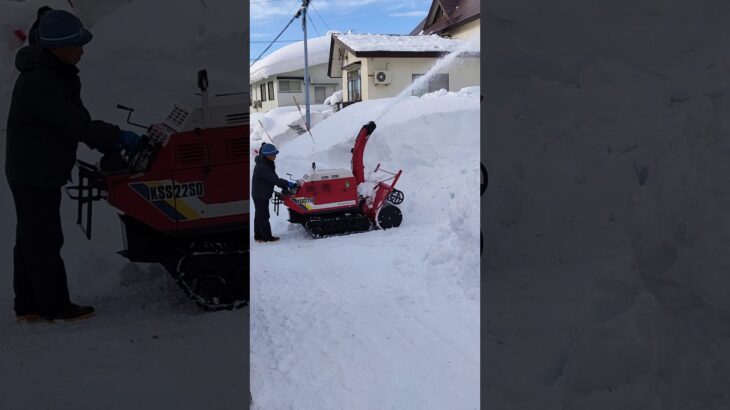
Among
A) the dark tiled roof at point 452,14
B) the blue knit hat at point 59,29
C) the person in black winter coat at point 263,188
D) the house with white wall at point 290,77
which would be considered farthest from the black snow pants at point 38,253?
the house with white wall at point 290,77

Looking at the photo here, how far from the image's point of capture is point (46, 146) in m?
2.17

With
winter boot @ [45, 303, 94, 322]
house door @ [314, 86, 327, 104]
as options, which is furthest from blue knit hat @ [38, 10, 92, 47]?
house door @ [314, 86, 327, 104]

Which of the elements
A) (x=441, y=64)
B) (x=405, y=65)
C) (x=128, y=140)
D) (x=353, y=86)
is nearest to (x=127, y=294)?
(x=128, y=140)

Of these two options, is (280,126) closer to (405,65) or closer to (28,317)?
(405,65)

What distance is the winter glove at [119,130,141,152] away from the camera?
2201 millimetres

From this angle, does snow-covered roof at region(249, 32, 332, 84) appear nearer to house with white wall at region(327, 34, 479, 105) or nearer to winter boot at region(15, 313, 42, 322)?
house with white wall at region(327, 34, 479, 105)

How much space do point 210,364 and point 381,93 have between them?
1649 cm

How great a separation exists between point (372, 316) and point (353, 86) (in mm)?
17259

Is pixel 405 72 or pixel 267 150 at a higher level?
pixel 405 72

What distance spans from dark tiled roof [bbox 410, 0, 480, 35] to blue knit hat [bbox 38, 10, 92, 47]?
50.7 ft
